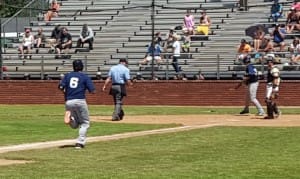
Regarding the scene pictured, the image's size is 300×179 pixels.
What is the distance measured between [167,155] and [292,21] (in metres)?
23.4

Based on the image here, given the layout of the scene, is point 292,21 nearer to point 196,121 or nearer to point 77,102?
point 196,121

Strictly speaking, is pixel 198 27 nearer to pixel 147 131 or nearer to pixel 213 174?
pixel 147 131

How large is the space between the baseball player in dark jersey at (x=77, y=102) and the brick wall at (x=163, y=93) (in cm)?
1819

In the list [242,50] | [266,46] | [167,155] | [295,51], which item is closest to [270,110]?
[295,51]

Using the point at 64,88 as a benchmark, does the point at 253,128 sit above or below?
below

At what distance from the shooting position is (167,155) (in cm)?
1412

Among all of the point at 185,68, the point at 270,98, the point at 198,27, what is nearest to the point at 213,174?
the point at 270,98

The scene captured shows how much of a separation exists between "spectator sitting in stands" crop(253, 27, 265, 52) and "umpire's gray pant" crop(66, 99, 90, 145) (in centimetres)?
1985

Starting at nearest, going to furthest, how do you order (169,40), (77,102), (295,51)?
1. (77,102)
2. (295,51)
3. (169,40)

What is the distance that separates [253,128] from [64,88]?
667 centimetres

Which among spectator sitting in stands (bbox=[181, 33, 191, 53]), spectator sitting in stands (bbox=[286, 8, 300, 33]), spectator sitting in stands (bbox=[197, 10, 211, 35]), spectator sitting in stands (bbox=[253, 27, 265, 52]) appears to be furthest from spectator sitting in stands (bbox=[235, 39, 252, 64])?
spectator sitting in stands (bbox=[197, 10, 211, 35])

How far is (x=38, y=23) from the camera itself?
44.0 metres

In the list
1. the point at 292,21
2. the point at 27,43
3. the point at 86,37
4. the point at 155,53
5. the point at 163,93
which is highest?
the point at 292,21

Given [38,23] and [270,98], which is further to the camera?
[38,23]
